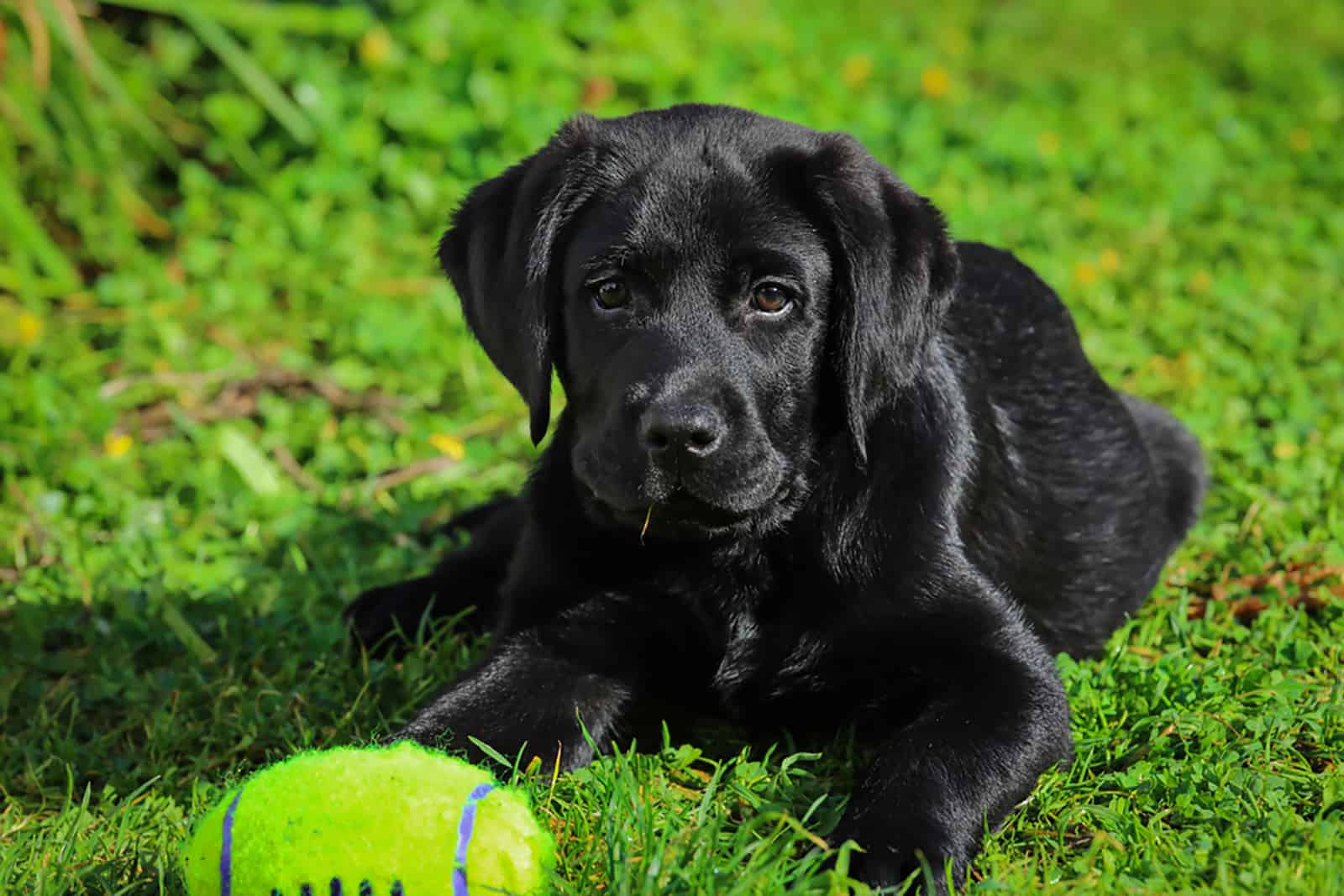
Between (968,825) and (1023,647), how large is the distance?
45 centimetres

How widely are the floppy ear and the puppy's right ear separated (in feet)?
1.59

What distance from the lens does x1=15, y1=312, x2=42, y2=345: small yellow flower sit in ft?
17.0

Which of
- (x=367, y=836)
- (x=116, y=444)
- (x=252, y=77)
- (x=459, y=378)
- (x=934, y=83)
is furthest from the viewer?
(x=934, y=83)

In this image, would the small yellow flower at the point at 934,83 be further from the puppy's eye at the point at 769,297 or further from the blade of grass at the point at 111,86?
the puppy's eye at the point at 769,297

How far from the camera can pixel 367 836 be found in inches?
82.8

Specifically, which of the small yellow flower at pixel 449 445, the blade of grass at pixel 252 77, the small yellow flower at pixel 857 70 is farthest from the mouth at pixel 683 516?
the small yellow flower at pixel 857 70

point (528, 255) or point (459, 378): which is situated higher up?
point (528, 255)

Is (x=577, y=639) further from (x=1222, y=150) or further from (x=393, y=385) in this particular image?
(x=1222, y=150)

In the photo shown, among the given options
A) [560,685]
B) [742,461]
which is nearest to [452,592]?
[560,685]

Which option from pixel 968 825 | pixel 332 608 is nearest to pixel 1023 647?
pixel 968 825

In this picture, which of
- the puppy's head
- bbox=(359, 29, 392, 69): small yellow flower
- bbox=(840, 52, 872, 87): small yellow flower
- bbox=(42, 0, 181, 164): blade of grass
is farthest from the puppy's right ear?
bbox=(840, 52, 872, 87): small yellow flower

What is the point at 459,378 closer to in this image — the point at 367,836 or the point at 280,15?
the point at 280,15

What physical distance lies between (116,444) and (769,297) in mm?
2562

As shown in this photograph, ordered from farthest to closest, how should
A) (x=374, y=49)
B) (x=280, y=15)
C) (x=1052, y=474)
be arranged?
(x=374, y=49), (x=280, y=15), (x=1052, y=474)
